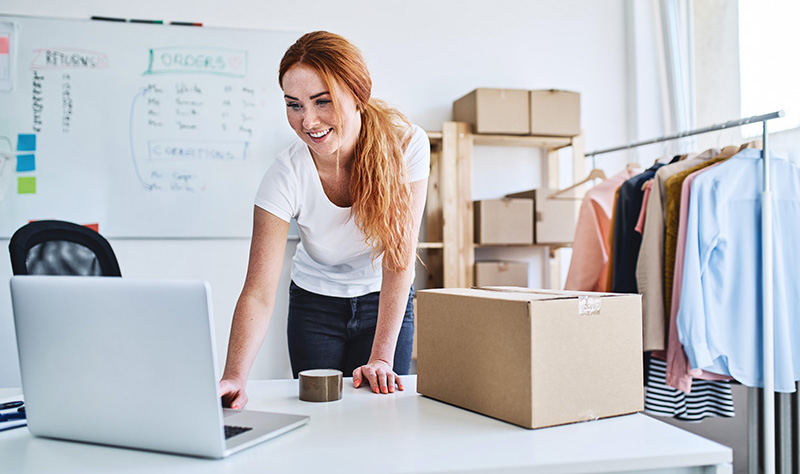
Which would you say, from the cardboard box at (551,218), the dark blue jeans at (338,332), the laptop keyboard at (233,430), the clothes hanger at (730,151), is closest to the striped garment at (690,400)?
the clothes hanger at (730,151)

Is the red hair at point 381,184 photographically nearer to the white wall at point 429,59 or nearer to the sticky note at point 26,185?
the white wall at point 429,59

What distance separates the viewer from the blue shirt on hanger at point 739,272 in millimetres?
2004

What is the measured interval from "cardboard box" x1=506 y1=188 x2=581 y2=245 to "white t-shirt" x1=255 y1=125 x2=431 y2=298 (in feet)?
4.72

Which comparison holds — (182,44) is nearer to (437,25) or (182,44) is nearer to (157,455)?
(437,25)

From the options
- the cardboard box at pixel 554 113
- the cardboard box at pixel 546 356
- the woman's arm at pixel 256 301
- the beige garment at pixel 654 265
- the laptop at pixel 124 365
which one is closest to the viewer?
the laptop at pixel 124 365

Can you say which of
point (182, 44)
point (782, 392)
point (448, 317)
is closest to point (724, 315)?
point (782, 392)

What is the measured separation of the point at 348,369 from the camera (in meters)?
1.68

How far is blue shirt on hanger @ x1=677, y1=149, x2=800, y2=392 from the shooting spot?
2.00 meters

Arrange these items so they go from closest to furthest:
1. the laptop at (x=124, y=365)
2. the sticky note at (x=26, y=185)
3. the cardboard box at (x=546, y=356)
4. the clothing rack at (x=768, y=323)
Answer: the laptop at (x=124, y=365)
the cardboard box at (x=546, y=356)
the clothing rack at (x=768, y=323)
the sticky note at (x=26, y=185)

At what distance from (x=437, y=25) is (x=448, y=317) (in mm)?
2387

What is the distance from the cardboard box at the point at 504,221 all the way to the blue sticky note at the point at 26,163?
75.4 inches

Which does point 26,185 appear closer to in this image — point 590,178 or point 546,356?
point 590,178

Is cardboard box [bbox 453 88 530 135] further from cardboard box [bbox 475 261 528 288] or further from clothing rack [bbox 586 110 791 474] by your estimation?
clothing rack [bbox 586 110 791 474]

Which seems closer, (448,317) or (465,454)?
(465,454)
